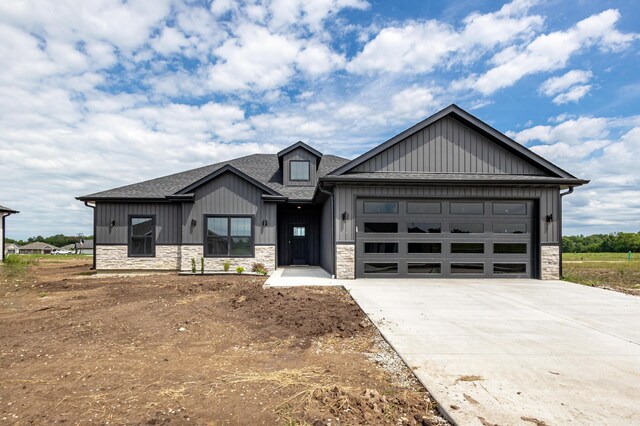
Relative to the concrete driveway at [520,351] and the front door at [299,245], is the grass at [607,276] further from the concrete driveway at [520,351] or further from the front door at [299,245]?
the front door at [299,245]

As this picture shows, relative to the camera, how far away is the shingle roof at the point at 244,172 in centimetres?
1393

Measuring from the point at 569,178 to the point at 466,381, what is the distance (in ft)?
36.4

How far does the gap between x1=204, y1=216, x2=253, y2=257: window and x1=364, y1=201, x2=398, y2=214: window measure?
505cm

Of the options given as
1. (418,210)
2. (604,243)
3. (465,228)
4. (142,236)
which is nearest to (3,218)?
(142,236)

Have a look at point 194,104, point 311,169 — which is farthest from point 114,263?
point 311,169

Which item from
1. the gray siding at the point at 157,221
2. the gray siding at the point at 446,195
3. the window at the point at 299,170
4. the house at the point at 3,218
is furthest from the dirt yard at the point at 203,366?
the house at the point at 3,218

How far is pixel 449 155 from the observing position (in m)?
11.8

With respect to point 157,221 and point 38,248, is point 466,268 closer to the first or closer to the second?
point 157,221

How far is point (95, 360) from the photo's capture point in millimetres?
4035

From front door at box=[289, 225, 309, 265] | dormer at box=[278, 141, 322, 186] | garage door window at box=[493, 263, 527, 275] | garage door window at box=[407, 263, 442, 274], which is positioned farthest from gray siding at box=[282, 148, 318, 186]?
garage door window at box=[493, 263, 527, 275]

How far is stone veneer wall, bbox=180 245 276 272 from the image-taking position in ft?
43.1

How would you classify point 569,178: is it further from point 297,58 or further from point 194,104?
point 194,104

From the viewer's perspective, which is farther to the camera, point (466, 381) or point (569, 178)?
point (569, 178)

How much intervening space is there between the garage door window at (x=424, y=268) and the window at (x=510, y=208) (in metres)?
2.77
